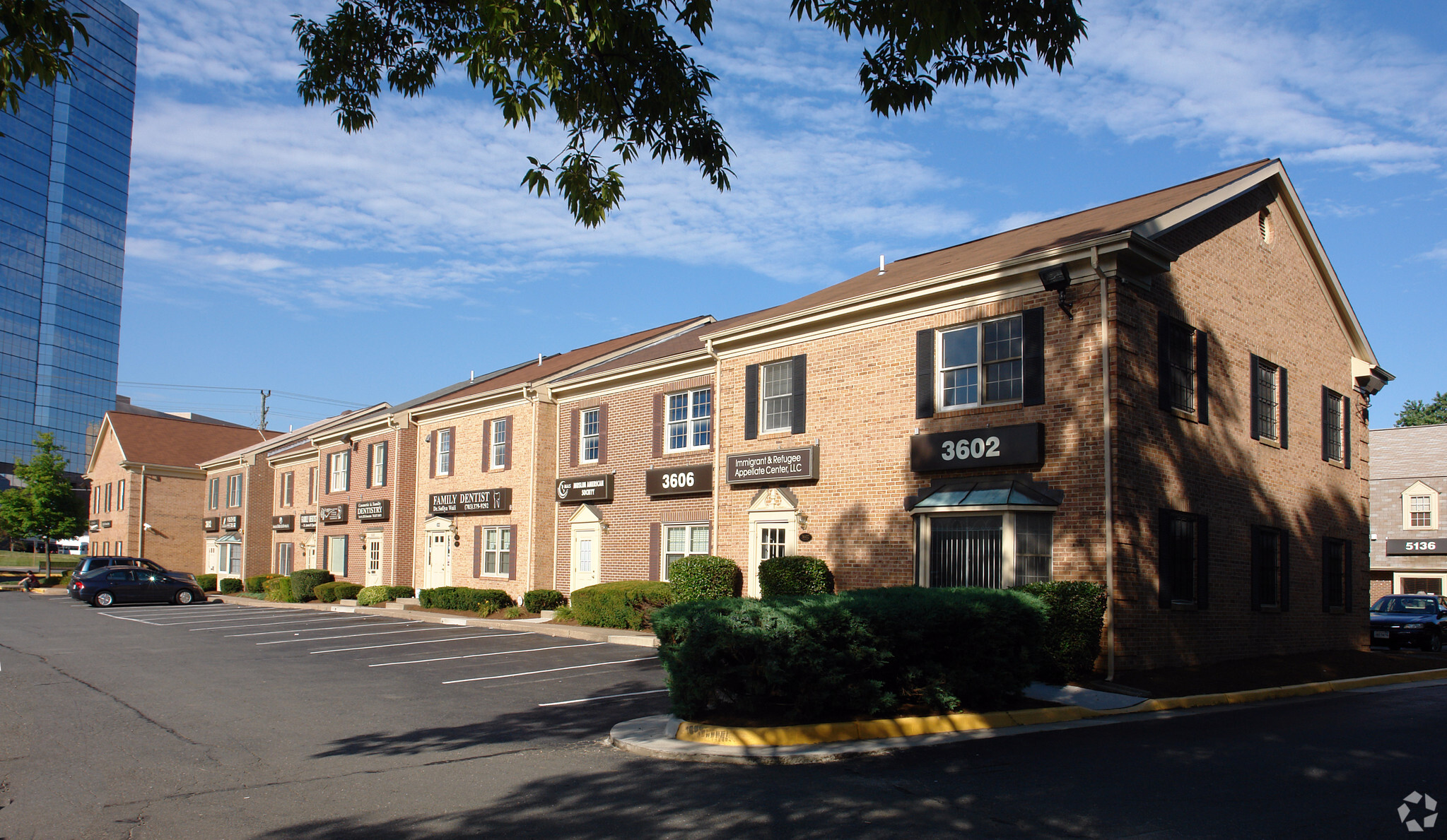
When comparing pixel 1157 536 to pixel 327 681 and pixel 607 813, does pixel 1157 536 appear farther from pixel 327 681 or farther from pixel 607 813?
pixel 327 681

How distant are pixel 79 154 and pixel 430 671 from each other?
15639cm

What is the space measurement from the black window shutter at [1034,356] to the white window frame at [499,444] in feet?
61.2

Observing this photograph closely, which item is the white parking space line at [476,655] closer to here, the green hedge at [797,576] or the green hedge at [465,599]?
the green hedge at [797,576]

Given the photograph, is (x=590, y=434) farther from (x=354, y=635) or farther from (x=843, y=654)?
(x=843, y=654)

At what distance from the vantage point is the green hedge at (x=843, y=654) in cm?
1015

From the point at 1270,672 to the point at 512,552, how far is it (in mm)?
20666

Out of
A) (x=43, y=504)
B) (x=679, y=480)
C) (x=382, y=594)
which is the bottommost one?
(x=382, y=594)

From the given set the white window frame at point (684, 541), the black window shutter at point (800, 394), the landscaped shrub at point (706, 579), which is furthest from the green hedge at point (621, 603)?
the black window shutter at point (800, 394)

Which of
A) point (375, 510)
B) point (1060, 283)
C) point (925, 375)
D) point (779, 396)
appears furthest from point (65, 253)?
point (1060, 283)

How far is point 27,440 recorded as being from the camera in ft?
433

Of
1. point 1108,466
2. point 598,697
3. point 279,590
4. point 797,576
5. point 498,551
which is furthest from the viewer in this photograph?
point 279,590

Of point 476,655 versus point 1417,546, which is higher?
point 1417,546

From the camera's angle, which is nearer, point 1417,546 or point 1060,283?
point 1060,283

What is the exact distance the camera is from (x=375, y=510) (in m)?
35.8
